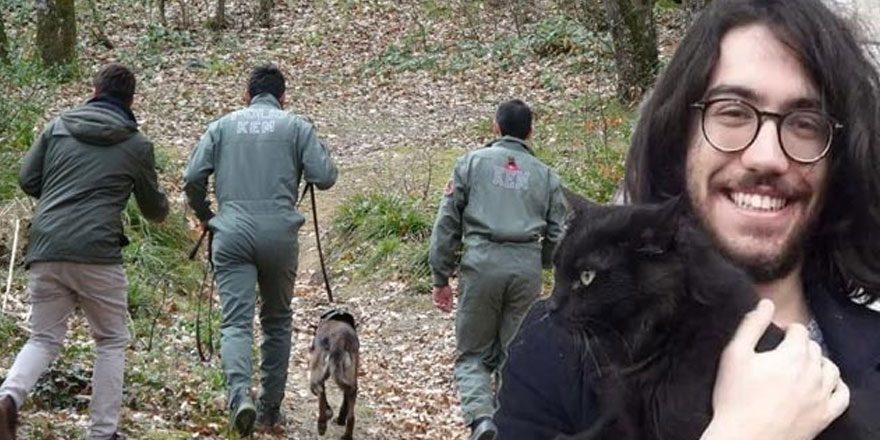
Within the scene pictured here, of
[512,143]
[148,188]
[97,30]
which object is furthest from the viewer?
[97,30]

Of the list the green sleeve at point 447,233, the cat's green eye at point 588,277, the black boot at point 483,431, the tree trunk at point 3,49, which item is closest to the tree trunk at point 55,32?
the tree trunk at point 3,49

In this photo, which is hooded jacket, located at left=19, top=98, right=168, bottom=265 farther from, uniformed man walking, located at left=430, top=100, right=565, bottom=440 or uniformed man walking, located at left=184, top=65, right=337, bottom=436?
uniformed man walking, located at left=430, top=100, right=565, bottom=440

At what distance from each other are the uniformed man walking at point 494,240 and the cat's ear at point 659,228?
249 inches

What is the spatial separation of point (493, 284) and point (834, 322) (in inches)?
245

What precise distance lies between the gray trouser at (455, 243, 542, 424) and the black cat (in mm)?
6264

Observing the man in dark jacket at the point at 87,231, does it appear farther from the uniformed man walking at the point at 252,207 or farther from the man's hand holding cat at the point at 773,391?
the man's hand holding cat at the point at 773,391

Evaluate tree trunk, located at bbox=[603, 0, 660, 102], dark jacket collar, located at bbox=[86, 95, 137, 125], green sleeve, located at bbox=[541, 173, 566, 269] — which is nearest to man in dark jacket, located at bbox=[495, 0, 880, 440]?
dark jacket collar, located at bbox=[86, 95, 137, 125]

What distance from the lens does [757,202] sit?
243 cm

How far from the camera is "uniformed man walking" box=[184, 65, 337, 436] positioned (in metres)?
8.81

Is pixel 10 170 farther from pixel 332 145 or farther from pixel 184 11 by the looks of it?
pixel 184 11

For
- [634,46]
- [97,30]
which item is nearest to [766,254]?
[634,46]

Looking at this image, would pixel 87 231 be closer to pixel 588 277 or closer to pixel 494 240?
pixel 494 240

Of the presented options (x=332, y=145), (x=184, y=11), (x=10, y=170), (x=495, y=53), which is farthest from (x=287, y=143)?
(x=184, y=11)

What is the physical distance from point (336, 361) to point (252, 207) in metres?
1.27
